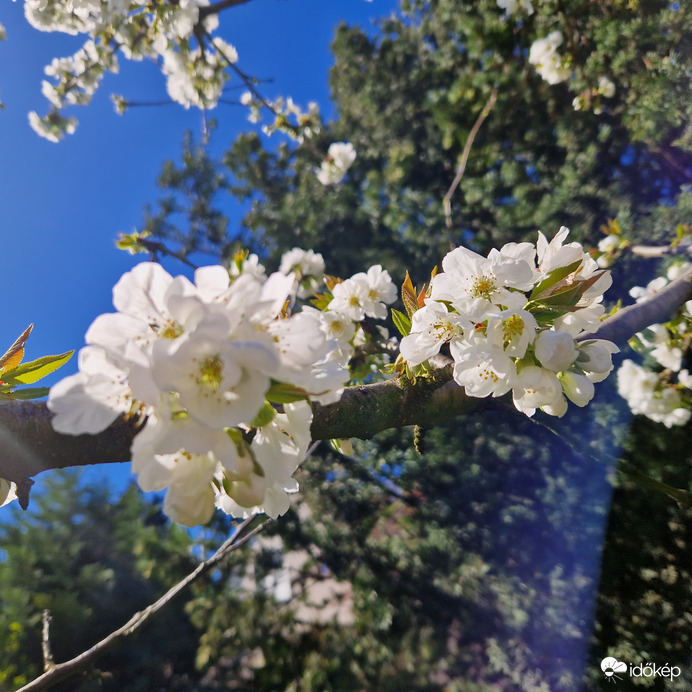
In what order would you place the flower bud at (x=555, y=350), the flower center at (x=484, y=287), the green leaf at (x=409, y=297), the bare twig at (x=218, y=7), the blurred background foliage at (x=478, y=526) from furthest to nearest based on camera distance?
the blurred background foliage at (x=478, y=526), the bare twig at (x=218, y=7), the green leaf at (x=409, y=297), the flower center at (x=484, y=287), the flower bud at (x=555, y=350)

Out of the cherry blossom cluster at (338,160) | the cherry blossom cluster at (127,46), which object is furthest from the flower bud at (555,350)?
the cherry blossom cluster at (338,160)

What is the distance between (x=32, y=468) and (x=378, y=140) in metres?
7.67

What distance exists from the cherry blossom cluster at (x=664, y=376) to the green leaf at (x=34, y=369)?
7.63 feet

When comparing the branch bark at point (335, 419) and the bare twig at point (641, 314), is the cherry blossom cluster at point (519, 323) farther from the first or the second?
the bare twig at point (641, 314)

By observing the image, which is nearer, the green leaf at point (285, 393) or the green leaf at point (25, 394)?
the green leaf at point (285, 393)

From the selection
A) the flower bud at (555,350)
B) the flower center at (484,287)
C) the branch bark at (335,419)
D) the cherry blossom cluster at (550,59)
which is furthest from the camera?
the cherry blossom cluster at (550,59)

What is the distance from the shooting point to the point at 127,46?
→ 8.35 feet

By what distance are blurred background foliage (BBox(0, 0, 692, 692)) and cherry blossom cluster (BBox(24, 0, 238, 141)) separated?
2.44 m

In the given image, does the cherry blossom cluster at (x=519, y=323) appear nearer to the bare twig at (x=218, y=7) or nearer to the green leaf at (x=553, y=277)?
the green leaf at (x=553, y=277)

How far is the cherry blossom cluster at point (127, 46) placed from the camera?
2.21 meters

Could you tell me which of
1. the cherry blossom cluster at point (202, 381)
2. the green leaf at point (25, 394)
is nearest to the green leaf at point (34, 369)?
the green leaf at point (25, 394)

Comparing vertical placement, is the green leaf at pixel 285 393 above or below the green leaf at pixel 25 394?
below

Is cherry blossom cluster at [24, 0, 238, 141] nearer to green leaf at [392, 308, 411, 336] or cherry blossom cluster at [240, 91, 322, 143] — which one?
cherry blossom cluster at [240, 91, 322, 143]

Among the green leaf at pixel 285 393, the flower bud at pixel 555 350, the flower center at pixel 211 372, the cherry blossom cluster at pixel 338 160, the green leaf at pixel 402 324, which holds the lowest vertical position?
the flower bud at pixel 555 350
